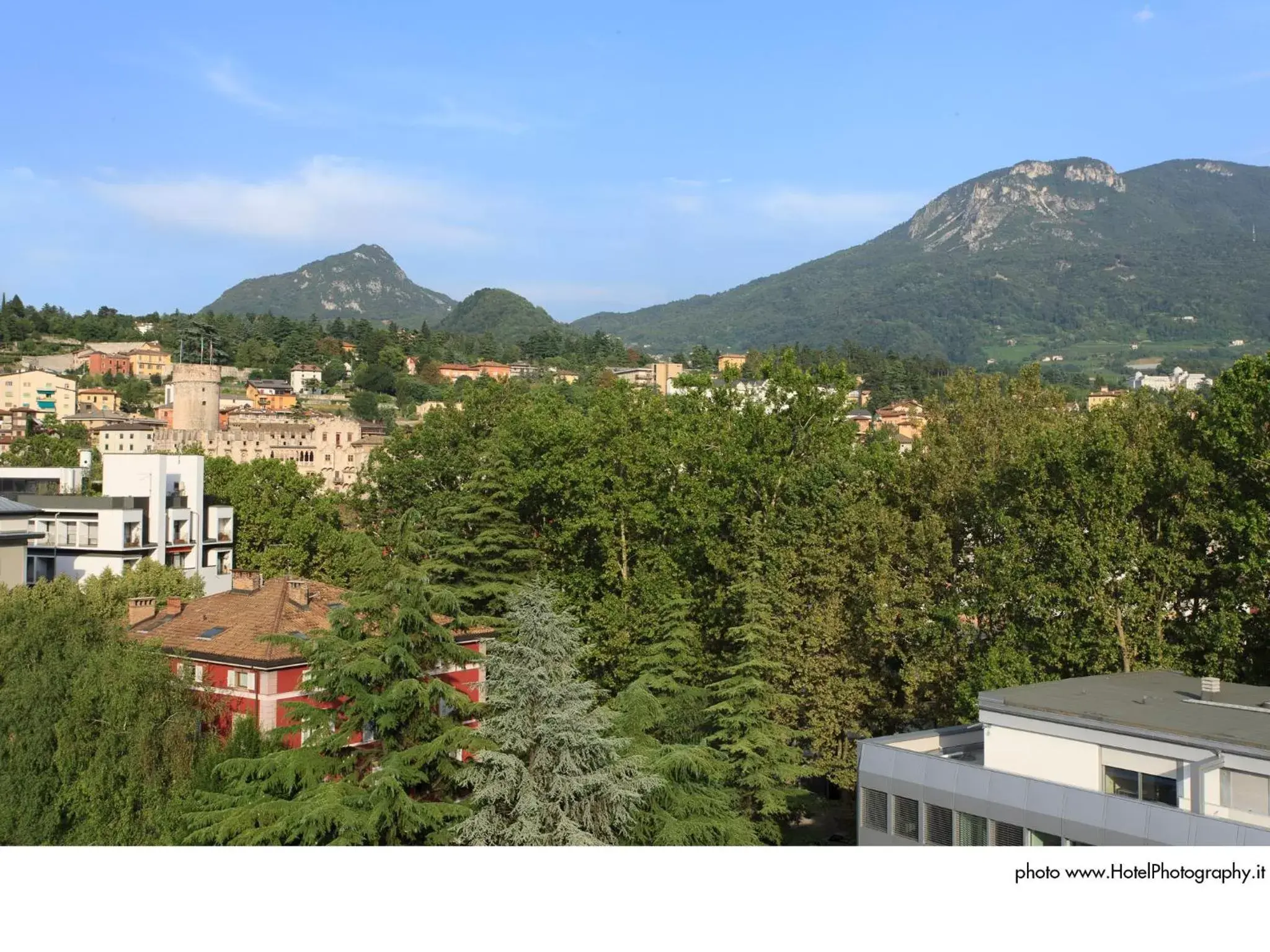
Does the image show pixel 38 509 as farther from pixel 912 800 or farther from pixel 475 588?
pixel 912 800

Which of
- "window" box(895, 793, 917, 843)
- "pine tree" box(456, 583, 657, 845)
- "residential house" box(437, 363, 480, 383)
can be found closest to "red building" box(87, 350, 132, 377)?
"residential house" box(437, 363, 480, 383)

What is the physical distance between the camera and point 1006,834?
11.5m

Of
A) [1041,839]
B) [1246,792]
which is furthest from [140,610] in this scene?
[1246,792]

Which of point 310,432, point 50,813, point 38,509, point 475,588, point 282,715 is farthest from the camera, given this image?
point 310,432

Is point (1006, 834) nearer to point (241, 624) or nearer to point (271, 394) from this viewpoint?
point (241, 624)

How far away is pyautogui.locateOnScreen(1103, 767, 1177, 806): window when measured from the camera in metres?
11.0

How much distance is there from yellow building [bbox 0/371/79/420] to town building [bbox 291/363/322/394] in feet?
81.9

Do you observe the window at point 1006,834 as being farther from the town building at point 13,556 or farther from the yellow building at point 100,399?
the yellow building at point 100,399

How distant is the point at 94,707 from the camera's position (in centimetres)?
1858

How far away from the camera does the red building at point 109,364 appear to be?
122500mm

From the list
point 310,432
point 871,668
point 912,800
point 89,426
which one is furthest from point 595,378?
point 912,800

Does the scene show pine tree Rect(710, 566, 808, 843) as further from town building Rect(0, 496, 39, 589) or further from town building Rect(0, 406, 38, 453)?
town building Rect(0, 406, 38, 453)

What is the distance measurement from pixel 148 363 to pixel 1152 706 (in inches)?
5126

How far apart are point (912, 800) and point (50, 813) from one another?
13.5m
